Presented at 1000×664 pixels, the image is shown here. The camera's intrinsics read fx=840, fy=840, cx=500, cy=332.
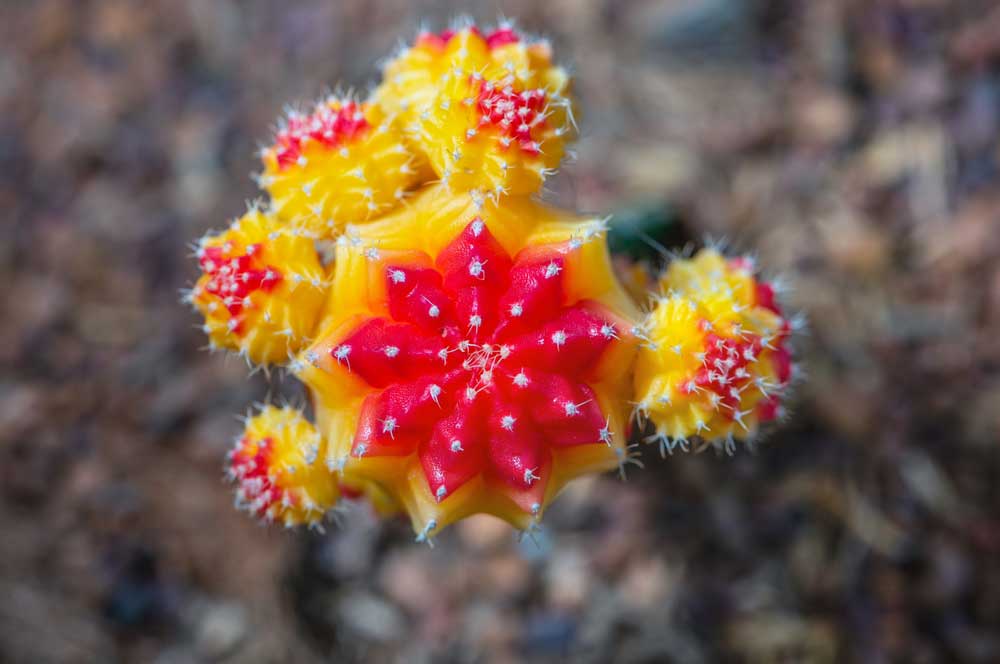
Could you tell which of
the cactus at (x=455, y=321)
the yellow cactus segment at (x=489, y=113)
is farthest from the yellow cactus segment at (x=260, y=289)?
the yellow cactus segment at (x=489, y=113)

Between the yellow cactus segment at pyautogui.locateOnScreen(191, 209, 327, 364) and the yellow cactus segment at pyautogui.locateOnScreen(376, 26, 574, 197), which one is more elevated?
the yellow cactus segment at pyautogui.locateOnScreen(376, 26, 574, 197)

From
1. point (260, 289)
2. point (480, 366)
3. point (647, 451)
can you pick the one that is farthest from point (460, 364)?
point (647, 451)

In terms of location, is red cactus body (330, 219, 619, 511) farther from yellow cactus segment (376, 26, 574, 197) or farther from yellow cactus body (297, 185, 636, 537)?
yellow cactus segment (376, 26, 574, 197)

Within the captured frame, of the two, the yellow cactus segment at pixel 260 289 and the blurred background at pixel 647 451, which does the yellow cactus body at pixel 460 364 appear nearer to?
the yellow cactus segment at pixel 260 289

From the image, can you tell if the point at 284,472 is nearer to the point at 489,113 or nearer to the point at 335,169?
the point at 335,169

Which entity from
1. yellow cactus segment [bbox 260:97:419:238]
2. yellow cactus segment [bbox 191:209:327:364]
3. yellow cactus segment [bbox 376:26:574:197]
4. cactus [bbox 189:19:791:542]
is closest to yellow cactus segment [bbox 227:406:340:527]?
cactus [bbox 189:19:791:542]
